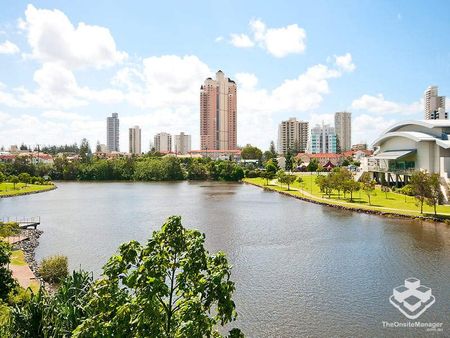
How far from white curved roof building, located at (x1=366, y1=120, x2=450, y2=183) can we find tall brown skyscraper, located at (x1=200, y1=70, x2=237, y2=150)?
4394 inches

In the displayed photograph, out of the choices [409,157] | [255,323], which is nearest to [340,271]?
[255,323]

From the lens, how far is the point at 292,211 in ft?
139

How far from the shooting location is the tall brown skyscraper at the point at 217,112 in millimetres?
165250

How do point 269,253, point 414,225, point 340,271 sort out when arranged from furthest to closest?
point 414,225
point 269,253
point 340,271

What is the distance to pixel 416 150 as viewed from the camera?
2064 inches

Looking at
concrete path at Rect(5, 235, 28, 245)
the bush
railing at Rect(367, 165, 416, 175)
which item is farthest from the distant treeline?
the bush

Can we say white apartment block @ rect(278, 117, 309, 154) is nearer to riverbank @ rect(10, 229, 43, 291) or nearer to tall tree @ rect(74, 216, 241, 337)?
riverbank @ rect(10, 229, 43, 291)

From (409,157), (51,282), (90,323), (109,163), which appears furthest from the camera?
(109,163)

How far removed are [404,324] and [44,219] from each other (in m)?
33.3

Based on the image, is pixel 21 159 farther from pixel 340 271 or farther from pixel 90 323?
pixel 90 323

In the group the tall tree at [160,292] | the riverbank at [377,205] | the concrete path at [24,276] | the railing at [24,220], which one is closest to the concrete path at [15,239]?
the concrete path at [24,276]

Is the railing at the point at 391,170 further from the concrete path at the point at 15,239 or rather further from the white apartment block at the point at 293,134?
the white apartment block at the point at 293,134

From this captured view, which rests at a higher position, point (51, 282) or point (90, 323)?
point (90, 323)

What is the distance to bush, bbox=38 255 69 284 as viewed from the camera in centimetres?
1916
